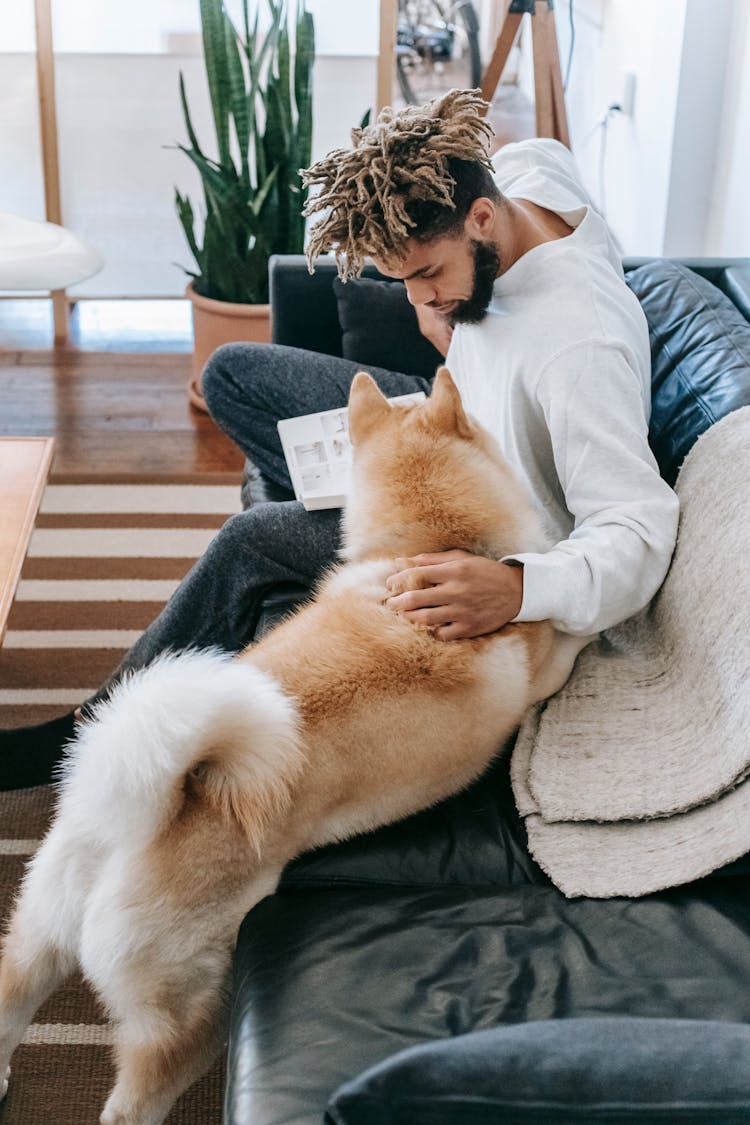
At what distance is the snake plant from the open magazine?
112 centimetres

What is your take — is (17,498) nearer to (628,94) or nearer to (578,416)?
(578,416)

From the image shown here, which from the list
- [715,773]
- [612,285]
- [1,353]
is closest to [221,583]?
[612,285]

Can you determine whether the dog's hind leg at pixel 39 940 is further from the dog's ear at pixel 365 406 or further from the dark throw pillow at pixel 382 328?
the dark throw pillow at pixel 382 328

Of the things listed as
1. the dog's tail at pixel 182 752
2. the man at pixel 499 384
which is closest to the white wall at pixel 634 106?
the man at pixel 499 384

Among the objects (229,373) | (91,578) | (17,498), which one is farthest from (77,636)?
(229,373)

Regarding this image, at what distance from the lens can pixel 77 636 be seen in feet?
7.56

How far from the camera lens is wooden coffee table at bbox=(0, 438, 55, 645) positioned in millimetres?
1709

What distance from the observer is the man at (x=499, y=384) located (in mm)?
1378

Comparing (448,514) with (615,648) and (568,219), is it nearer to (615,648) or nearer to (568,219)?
(615,648)

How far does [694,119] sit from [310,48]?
3.47ft

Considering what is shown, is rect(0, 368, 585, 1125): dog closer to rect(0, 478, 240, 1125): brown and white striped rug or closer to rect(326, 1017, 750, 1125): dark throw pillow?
rect(0, 478, 240, 1125): brown and white striped rug

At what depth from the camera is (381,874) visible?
1264 millimetres

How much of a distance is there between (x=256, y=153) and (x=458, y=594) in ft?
6.74

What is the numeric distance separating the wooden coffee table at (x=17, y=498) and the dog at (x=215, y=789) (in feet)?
1.76
